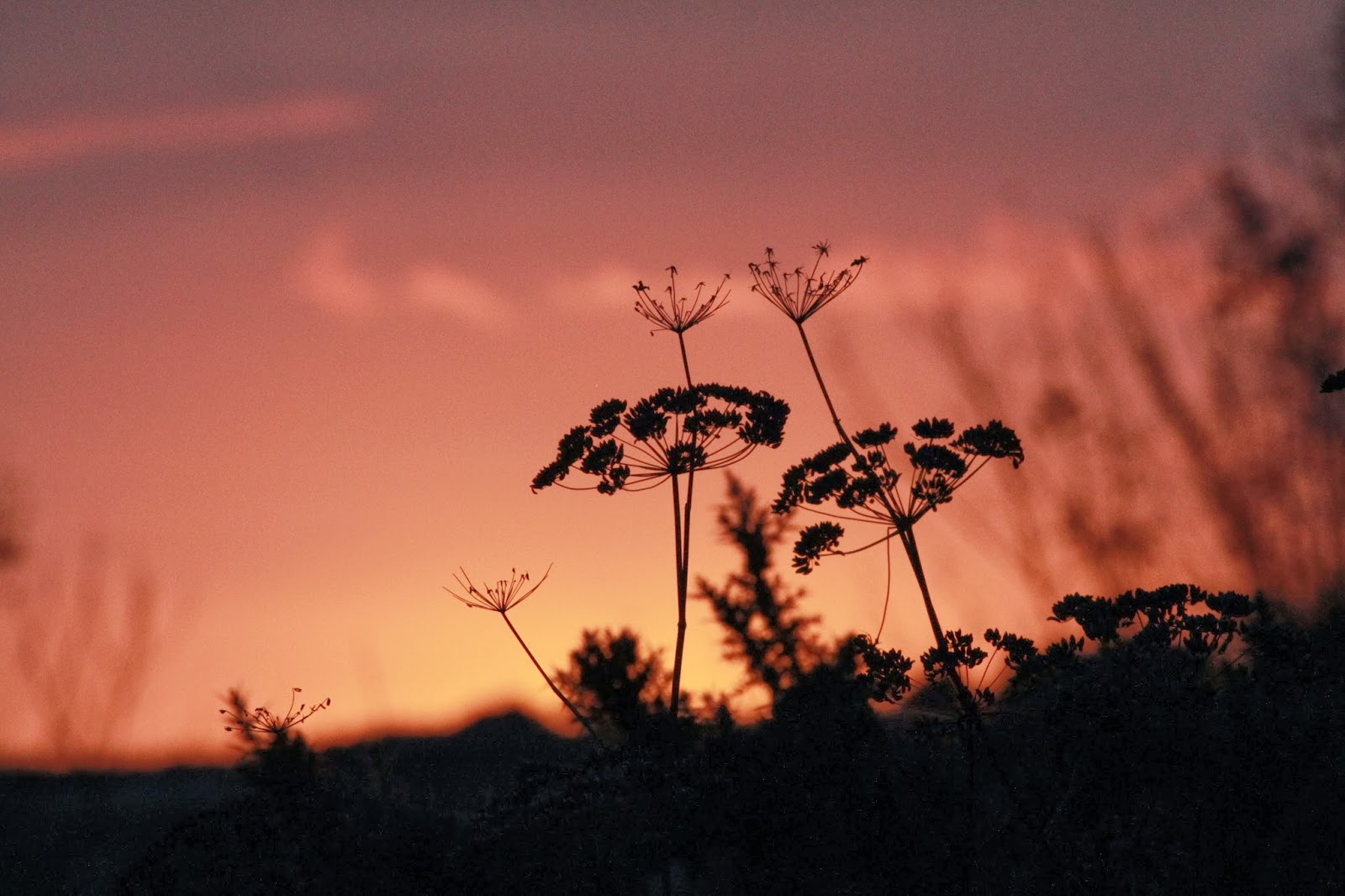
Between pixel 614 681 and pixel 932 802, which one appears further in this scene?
pixel 614 681

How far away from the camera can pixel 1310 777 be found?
50.3ft

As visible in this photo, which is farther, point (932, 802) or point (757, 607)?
point (757, 607)

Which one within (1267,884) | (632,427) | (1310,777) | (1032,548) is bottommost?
(1267,884)

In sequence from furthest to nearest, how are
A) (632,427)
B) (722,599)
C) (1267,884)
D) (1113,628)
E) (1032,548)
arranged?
(722,599) < (1032,548) < (632,427) < (1267,884) < (1113,628)

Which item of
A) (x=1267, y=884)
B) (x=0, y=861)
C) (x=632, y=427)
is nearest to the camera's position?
(x=1267, y=884)

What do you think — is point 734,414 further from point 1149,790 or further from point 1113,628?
point 1149,790

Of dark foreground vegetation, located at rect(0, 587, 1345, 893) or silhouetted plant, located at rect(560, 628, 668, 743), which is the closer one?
dark foreground vegetation, located at rect(0, 587, 1345, 893)

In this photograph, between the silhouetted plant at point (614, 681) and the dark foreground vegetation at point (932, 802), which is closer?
the dark foreground vegetation at point (932, 802)

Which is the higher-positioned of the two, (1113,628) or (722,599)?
Result: (722,599)

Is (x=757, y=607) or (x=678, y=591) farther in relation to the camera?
(x=757, y=607)

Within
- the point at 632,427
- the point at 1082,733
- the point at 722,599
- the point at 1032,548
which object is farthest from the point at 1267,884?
the point at 722,599

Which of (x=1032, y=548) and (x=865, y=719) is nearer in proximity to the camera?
(x=865, y=719)

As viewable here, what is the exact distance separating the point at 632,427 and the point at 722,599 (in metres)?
16.5

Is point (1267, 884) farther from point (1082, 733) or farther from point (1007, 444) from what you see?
point (1007, 444)
